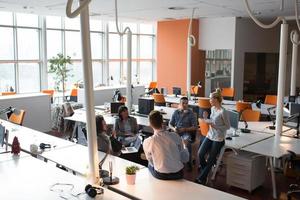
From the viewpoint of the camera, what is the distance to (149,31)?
54.4ft

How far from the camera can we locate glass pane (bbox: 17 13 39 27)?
1186cm

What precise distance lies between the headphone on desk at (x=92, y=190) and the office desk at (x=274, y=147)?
254 centimetres

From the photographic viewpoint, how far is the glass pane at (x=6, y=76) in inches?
462

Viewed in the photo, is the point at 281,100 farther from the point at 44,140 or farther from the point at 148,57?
the point at 148,57

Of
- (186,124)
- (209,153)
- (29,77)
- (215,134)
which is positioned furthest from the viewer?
(29,77)

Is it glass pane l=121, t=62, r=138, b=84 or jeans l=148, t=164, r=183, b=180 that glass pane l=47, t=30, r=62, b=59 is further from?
jeans l=148, t=164, r=183, b=180

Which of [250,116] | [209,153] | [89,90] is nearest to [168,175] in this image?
[89,90]

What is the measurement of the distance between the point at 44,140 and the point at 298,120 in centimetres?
417

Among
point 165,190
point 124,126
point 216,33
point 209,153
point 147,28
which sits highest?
point 147,28

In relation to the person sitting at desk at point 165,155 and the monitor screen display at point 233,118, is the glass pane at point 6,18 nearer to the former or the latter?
the monitor screen display at point 233,118

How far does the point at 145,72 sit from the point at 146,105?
9051 mm

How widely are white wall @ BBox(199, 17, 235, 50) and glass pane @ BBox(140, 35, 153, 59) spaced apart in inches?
178

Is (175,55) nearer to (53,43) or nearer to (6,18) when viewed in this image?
(53,43)

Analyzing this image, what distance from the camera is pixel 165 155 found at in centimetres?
383
